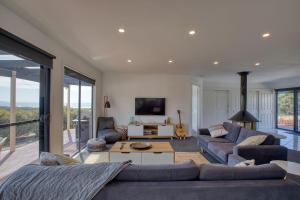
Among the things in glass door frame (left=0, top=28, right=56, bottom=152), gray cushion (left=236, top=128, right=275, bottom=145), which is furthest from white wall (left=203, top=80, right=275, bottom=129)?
glass door frame (left=0, top=28, right=56, bottom=152)

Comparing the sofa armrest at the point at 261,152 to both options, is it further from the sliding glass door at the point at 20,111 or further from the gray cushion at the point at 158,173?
the sliding glass door at the point at 20,111

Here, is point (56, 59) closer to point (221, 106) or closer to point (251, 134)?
point (251, 134)

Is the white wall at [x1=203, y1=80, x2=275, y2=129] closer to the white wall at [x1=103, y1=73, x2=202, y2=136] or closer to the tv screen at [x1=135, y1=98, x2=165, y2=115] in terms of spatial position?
the white wall at [x1=103, y1=73, x2=202, y2=136]

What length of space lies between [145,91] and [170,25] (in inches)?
170

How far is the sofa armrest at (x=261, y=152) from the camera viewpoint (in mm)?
2914

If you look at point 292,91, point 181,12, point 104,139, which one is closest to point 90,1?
point 181,12

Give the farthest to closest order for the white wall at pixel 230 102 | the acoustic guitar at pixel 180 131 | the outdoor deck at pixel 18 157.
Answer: the white wall at pixel 230 102
the acoustic guitar at pixel 180 131
the outdoor deck at pixel 18 157

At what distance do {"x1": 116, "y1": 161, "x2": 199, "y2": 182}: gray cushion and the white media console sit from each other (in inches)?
186

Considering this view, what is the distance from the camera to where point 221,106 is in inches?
350

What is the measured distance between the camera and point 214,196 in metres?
1.38

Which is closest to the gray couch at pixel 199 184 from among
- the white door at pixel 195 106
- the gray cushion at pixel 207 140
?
the gray cushion at pixel 207 140

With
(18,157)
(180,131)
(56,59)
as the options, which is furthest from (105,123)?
(18,157)

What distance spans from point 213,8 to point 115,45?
6.70 feet

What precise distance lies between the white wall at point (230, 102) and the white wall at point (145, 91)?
2.28 m
